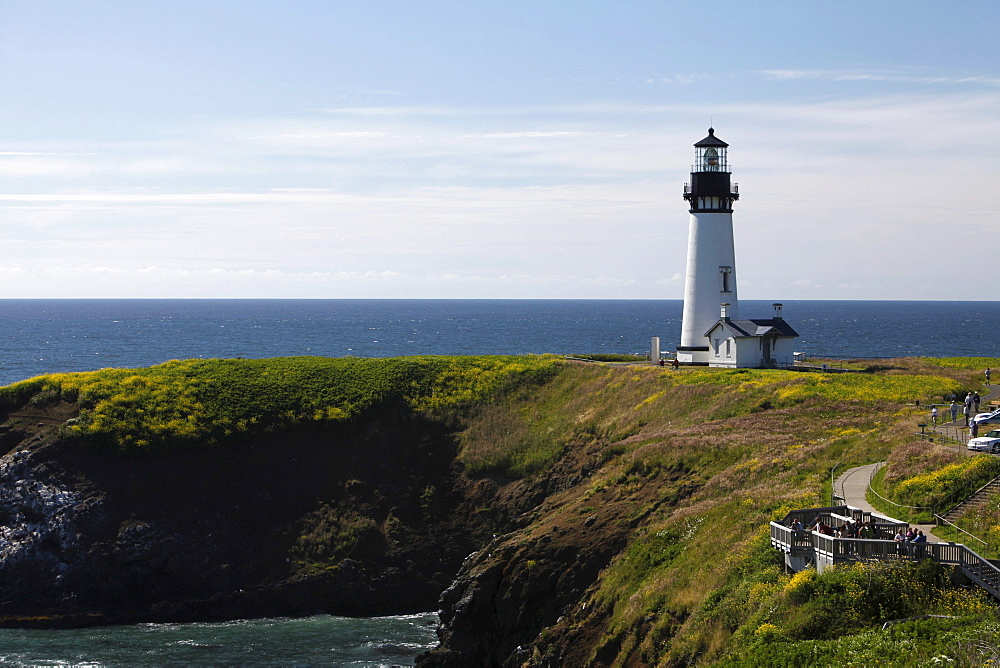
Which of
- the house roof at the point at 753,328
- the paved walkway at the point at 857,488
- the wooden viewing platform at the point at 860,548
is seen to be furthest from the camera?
the house roof at the point at 753,328

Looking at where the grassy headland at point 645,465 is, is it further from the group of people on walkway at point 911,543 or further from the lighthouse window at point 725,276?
the lighthouse window at point 725,276

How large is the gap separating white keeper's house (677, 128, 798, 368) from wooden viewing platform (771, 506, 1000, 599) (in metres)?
37.4

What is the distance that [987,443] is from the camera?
113 ft

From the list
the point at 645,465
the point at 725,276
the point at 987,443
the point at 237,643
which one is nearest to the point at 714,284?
the point at 725,276

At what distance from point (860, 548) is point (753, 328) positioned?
Answer: 4196 cm

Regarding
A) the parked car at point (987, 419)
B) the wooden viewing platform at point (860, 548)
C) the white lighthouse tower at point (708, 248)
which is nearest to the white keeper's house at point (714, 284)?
the white lighthouse tower at point (708, 248)

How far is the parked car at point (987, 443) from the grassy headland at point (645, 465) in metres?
1.35

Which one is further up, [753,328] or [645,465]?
[753,328]

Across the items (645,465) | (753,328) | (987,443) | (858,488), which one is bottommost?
(645,465)

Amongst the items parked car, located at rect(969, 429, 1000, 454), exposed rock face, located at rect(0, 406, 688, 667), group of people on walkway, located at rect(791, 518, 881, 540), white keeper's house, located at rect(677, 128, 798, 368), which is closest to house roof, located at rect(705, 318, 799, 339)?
white keeper's house, located at rect(677, 128, 798, 368)

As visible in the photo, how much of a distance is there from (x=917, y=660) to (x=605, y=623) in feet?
48.8

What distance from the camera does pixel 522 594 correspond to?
38000 millimetres

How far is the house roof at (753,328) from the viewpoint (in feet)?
214

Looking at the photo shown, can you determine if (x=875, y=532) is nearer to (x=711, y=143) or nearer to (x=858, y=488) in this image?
(x=858, y=488)
